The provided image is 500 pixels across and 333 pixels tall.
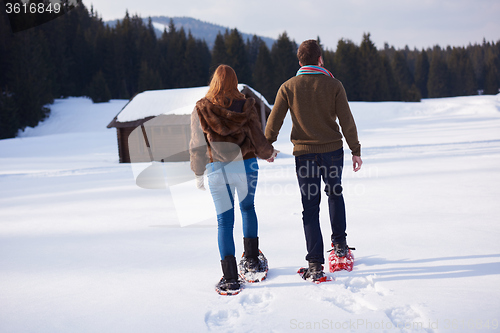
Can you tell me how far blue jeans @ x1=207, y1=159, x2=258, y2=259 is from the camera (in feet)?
9.36

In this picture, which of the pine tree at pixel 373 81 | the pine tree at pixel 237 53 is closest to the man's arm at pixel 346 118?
the pine tree at pixel 237 53

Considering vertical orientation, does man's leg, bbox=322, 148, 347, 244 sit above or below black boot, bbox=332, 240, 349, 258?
above

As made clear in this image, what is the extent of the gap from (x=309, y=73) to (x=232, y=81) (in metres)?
0.66

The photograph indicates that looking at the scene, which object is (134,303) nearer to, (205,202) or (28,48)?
A: (205,202)

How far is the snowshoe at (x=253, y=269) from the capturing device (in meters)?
3.11

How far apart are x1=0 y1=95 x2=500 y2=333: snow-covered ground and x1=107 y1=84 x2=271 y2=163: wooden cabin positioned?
23.3 feet

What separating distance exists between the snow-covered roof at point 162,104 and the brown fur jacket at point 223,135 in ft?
39.0

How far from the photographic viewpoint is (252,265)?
3.16 m

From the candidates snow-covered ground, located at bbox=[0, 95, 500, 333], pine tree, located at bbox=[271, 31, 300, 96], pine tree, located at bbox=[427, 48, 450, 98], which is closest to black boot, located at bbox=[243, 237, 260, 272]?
snow-covered ground, located at bbox=[0, 95, 500, 333]

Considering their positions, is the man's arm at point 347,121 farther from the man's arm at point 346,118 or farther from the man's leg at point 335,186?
the man's leg at point 335,186

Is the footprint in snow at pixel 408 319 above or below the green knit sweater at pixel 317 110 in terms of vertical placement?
below

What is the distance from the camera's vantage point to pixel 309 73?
9.71 ft

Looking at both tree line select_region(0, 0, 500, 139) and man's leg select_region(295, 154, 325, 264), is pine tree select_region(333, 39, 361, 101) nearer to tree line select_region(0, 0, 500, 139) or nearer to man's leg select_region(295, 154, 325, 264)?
tree line select_region(0, 0, 500, 139)

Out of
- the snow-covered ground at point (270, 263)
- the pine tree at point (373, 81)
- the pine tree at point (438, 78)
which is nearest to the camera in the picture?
the snow-covered ground at point (270, 263)
